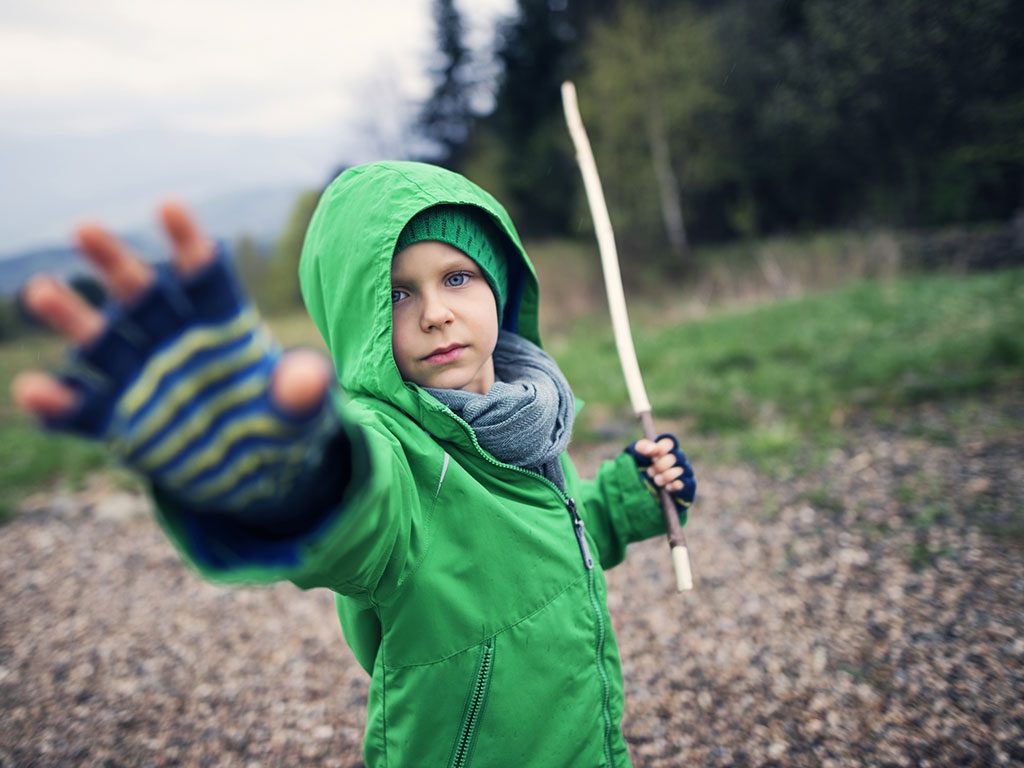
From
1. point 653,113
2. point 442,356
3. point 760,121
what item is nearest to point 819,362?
point 442,356

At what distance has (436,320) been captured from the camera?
1472 mm

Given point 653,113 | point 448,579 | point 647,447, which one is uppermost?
point 653,113

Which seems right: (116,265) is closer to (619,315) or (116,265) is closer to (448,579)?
(448,579)

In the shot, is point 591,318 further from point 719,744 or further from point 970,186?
point 719,744

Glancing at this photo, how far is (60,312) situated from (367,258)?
32.1 inches

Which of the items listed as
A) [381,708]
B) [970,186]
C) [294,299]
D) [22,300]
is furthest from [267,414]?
[294,299]

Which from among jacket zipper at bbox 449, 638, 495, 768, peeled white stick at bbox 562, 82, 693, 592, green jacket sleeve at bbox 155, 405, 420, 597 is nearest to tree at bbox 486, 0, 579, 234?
peeled white stick at bbox 562, 82, 693, 592

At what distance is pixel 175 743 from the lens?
10.3 ft

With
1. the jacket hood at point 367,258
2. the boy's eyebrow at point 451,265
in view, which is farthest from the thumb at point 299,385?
the boy's eyebrow at point 451,265

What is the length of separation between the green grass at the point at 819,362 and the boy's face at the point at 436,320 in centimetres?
431

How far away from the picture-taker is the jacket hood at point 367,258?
1.44m

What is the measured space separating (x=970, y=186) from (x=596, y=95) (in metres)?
10.00

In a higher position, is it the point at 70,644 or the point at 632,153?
the point at 632,153

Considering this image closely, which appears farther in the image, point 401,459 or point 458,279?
point 458,279
